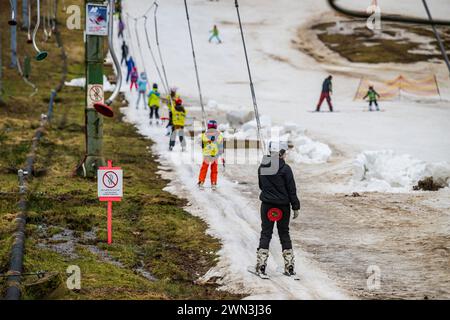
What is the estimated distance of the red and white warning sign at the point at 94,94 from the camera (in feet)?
63.3

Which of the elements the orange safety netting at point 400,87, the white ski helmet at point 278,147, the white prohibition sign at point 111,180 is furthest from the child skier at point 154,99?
the white ski helmet at point 278,147

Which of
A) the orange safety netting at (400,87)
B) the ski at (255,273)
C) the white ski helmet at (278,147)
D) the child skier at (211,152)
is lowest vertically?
the ski at (255,273)

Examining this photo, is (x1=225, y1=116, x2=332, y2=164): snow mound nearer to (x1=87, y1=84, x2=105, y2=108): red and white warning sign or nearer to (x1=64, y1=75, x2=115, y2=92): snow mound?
(x1=87, y1=84, x2=105, y2=108): red and white warning sign

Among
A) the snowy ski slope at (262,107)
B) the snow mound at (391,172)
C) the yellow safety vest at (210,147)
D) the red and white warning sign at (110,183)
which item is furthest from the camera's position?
the yellow safety vest at (210,147)

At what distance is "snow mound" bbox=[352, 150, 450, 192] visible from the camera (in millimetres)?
18078

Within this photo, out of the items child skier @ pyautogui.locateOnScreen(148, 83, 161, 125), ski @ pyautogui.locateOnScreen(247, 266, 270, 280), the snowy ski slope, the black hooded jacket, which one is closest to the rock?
the snowy ski slope

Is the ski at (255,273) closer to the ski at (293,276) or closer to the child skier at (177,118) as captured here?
the ski at (293,276)

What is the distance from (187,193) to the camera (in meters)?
18.1

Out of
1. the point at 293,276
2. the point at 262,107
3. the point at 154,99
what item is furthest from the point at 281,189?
the point at 262,107

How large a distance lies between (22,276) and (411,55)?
51.7 m

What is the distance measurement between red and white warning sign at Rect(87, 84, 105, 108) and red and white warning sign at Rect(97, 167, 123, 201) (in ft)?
20.7

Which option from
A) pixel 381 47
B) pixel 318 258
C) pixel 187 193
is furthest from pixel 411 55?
pixel 318 258

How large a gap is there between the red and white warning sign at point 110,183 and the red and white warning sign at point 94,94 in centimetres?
631
